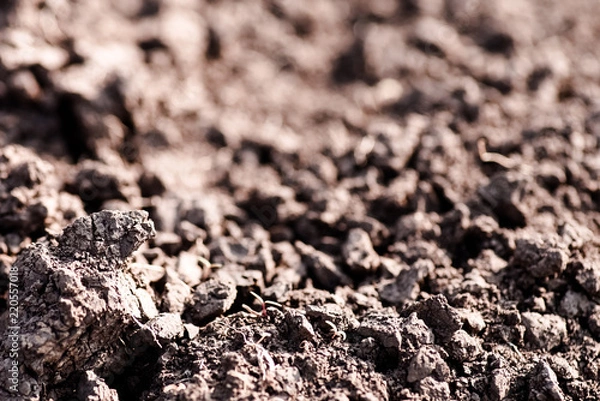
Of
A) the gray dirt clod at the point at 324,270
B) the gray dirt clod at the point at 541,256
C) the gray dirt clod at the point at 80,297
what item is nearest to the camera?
the gray dirt clod at the point at 80,297

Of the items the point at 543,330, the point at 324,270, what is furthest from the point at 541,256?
the point at 324,270

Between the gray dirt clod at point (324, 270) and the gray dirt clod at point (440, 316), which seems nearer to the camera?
the gray dirt clod at point (440, 316)

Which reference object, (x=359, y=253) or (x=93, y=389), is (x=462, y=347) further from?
(x=93, y=389)

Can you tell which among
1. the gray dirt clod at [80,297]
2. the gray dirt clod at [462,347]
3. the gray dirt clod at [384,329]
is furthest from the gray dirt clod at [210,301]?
the gray dirt clod at [462,347]

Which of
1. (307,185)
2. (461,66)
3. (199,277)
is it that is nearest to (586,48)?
(461,66)

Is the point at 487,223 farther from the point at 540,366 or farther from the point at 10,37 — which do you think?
the point at 10,37

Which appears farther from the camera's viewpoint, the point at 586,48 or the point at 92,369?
the point at 586,48

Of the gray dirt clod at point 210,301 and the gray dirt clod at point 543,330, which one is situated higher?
the gray dirt clod at point 543,330

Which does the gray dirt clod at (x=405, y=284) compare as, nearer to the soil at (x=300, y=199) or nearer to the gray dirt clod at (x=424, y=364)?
the soil at (x=300, y=199)

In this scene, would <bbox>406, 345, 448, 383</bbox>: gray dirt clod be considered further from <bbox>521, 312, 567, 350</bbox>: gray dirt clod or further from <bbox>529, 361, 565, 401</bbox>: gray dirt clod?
<bbox>521, 312, 567, 350</bbox>: gray dirt clod
